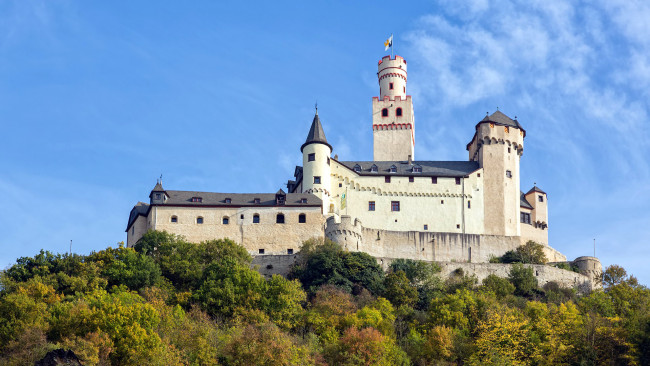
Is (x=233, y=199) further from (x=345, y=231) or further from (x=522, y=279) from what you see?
(x=522, y=279)

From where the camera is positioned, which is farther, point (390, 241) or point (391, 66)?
point (391, 66)

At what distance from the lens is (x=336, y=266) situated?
7362 centimetres

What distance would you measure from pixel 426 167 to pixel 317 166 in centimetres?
1052

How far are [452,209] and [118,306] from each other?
1490 inches

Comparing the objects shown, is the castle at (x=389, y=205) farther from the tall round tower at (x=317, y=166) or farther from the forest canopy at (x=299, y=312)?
the forest canopy at (x=299, y=312)

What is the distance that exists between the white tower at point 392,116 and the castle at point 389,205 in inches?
3.7

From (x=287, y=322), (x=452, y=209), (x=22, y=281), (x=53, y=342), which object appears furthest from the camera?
(x=452, y=209)

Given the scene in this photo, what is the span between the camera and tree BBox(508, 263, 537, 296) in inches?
3000

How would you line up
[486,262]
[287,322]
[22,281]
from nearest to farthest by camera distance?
1. [287,322]
2. [22,281]
3. [486,262]

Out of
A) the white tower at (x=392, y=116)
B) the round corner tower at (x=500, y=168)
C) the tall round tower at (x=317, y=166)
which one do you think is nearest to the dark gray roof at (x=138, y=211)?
the tall round tower at (x=317, y=166)

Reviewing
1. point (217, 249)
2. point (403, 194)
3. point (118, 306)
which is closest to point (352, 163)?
point (403, 194)

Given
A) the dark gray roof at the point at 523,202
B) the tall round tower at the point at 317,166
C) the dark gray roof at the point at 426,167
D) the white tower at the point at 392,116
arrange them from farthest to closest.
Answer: the white tower at the point at 392,116 < the dark gray roof at the point at 523,202 < the dark gray roof at the point at 426,167 < the tall round tower at the point at 317,166

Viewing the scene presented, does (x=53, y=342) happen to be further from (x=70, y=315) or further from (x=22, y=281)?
(x=22, y=281)

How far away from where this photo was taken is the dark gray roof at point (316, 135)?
8586 centimetres
